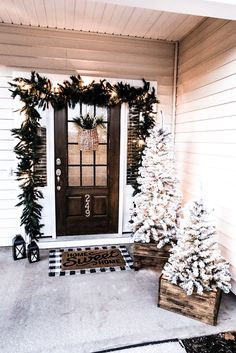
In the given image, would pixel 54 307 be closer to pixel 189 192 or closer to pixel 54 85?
pixel 189 192

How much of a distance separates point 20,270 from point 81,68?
9.02ft

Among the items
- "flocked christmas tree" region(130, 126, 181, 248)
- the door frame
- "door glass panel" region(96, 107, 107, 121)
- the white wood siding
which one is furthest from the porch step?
"door glass panel" region(96, 107, 107, 121)

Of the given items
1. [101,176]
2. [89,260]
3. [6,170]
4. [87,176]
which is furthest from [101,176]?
[6,170]

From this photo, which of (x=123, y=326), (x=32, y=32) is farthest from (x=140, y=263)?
(x=32, y=32)

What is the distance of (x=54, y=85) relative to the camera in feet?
11.7

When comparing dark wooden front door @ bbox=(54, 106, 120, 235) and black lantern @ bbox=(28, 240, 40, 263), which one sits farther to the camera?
dark wooden front door @ bbox=(54, 106, 120, 235)

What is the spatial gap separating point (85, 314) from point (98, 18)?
10.8 feet

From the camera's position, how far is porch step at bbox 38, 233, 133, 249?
3762 mm

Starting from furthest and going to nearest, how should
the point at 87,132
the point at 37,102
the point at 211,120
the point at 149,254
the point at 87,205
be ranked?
the point at 87,205 < the point at 87,132 < the point at 37,102 < the point at 149,254 < the point at 211,120

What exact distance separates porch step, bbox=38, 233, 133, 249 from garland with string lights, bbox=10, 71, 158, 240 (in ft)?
0.60

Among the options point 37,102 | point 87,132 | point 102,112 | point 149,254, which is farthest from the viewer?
point 102,112

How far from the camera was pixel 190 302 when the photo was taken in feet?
7.69

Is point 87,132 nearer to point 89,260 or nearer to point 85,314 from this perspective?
point 89,260

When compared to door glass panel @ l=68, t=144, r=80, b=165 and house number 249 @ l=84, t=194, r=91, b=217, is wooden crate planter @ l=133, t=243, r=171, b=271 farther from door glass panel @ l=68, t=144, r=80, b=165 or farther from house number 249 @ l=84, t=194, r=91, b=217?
door glass panel @ l=68, t=144, r=80, b=165
